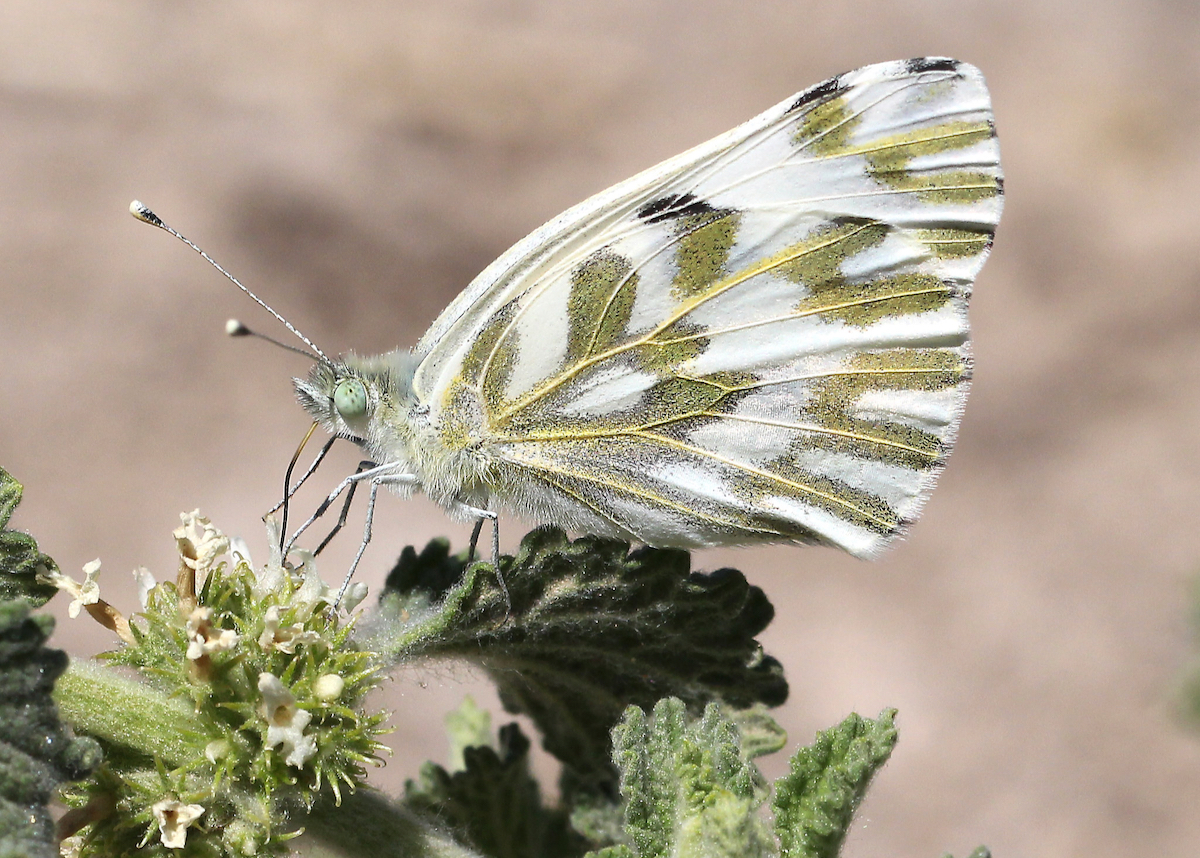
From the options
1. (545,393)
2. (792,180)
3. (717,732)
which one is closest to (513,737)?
(545,393)

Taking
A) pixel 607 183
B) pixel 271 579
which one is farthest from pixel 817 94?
pixel 607 183

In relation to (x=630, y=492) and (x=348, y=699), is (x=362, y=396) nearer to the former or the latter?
(x=630, y=492)

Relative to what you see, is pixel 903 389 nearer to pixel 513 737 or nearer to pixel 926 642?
pixel 513 737

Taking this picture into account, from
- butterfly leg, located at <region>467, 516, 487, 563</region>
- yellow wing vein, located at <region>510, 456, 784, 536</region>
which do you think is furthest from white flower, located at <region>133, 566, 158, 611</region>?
yellow wing vein, located at <region>510, 456, 784, 536</region>

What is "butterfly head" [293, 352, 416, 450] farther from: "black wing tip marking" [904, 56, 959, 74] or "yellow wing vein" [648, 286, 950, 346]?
"black wing tip marking" [904, 56, 959, 74]

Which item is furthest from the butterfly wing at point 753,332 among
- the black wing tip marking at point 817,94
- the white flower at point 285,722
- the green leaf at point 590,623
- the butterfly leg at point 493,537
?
the white flower at point 285,722

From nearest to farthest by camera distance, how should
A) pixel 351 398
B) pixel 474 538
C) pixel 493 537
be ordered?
pixel 493 537 → pixel 474 538 → pixel 351 398

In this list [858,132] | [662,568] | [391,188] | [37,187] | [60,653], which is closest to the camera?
[60,653]
